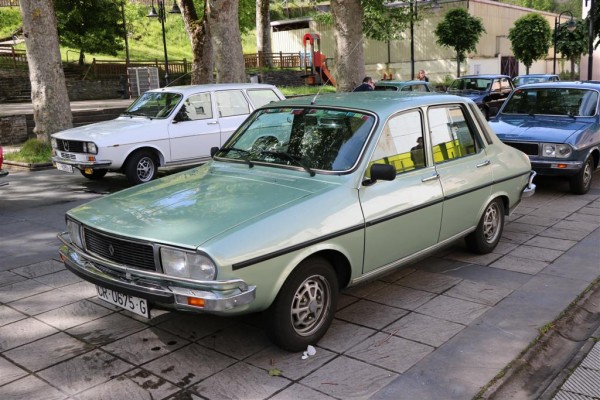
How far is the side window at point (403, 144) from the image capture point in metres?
4.71

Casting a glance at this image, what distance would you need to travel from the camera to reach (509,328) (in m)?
4.50

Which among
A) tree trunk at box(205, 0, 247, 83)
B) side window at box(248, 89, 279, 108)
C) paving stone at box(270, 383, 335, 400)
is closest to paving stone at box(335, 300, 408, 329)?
paving stone at box(270, 383, 335, 400)

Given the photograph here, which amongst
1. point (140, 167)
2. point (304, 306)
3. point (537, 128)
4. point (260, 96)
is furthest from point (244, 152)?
point (260, 96)

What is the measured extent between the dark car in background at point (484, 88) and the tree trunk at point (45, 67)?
12.3 metres

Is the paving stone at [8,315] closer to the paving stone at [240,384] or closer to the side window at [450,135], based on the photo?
the paving stone at [240,384]

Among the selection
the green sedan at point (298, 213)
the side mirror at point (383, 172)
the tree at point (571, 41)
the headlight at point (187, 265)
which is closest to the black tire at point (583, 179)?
the green sedan at point (298, 213)

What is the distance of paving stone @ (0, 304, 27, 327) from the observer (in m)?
4.77

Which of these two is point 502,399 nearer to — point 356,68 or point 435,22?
point 356,68

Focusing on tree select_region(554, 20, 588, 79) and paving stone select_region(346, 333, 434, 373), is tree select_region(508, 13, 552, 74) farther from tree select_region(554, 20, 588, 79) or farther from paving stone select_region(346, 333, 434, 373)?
paving stone select_region(346, 333, 434, 373)

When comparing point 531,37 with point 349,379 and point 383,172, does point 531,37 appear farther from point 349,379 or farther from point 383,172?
point 349,379

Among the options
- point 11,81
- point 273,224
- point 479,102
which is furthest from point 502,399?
point 11,81

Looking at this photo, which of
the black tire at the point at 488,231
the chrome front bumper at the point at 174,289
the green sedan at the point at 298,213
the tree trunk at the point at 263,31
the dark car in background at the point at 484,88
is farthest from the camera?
the tree trunk at the point at 263,31

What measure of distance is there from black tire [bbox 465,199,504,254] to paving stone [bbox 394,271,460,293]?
654mm

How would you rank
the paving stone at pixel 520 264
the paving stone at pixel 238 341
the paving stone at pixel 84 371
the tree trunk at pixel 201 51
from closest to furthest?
1. the paving stone at pixel 84 371
2. the paving stone at pixel 238 341
3. the paving stone at pixel 520 264
4. the tree trunk at pixel 201 51
